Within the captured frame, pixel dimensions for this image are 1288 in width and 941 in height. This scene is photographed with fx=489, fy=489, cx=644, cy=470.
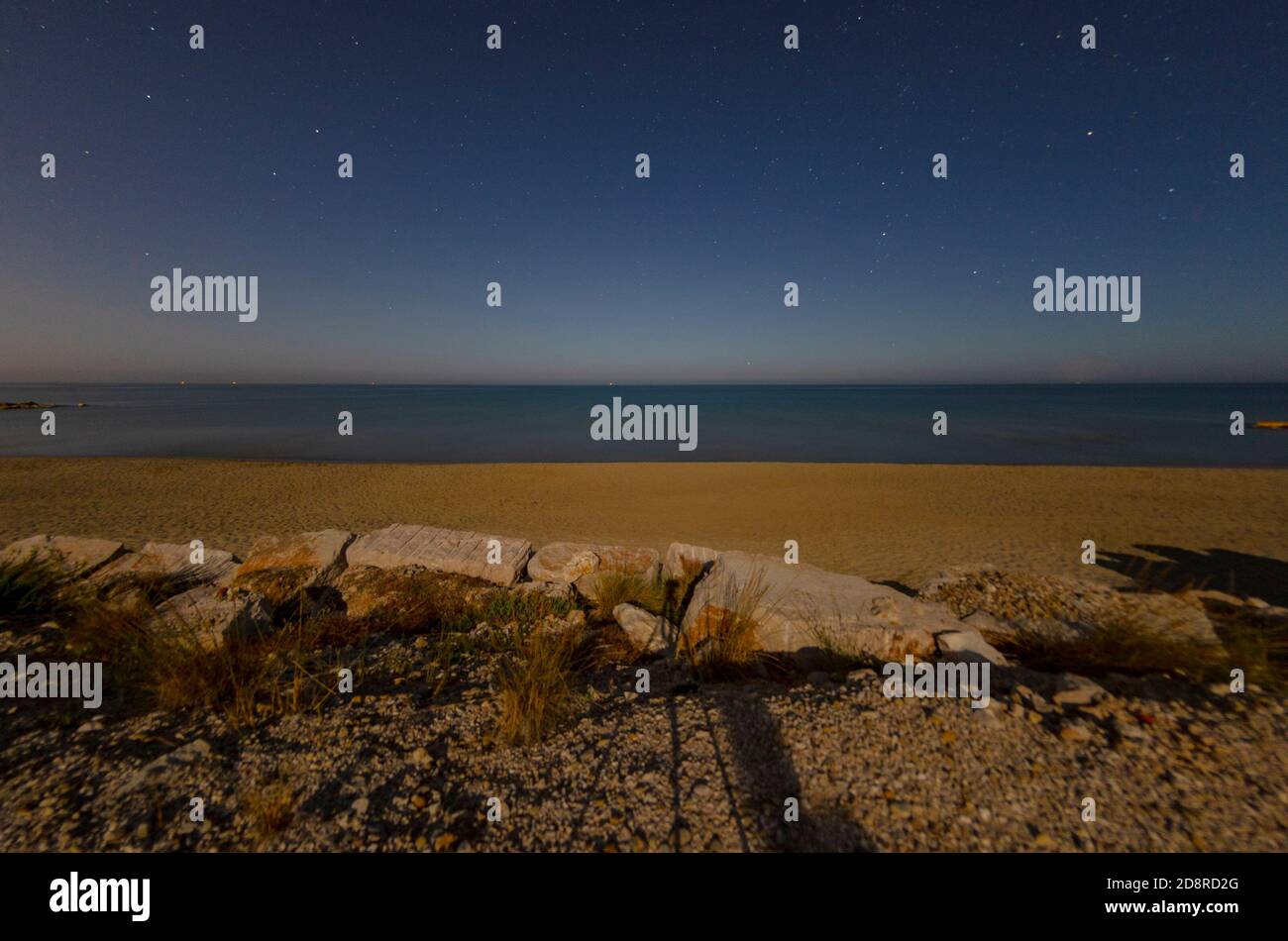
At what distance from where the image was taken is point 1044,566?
32.0 ft

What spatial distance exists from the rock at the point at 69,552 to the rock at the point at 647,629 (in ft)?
23.4

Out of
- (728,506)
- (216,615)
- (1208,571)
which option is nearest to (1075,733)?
(216,615)

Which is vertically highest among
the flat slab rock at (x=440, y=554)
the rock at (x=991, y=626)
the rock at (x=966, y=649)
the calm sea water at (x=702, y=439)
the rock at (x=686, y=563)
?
the calm sea water at (x=702, y=439)

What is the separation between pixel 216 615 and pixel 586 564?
403cm

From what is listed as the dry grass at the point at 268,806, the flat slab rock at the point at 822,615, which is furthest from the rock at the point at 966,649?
the dry grass at the point at 268,806

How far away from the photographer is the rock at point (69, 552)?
21.3 feet

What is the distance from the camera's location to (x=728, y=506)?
55.1ft

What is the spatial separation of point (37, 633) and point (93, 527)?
1120 centimetres

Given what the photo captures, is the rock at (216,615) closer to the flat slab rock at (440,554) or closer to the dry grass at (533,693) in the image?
the flat slab rock at (440,554)

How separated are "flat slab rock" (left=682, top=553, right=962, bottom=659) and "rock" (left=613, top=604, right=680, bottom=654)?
0.23 m

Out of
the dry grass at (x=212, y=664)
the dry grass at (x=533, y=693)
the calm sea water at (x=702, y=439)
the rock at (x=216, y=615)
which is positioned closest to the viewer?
the dry grass at (x=533, y=693)

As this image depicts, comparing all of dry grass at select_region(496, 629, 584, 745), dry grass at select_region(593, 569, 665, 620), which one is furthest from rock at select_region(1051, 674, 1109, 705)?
dry grass at select_region(593, 569, 665, 620)
